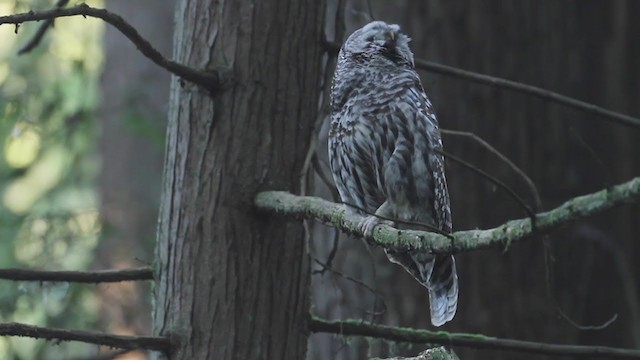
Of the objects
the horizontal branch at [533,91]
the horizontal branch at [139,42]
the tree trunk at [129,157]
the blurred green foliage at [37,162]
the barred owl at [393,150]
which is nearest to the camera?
the horizontal branch at [139,42]

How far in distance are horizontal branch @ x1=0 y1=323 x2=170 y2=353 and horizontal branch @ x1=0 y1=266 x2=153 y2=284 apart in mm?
385

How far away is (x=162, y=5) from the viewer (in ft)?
42.7

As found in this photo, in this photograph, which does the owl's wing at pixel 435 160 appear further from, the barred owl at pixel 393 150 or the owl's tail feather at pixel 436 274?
the owl's tail feather at pixel 436 274

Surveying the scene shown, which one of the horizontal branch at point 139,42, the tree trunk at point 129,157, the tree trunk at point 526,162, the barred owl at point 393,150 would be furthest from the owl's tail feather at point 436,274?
the tree trunk at point 129,157

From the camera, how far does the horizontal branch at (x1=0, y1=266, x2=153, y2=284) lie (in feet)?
13.5

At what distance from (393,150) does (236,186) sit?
0.67 meters

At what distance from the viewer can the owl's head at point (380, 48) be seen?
15.6 feet

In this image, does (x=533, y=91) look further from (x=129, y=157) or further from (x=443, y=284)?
(x=129, y=157)

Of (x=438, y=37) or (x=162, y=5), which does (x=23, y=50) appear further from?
(x=162, y=5)

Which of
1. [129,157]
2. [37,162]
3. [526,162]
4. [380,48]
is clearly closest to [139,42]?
[380,48]

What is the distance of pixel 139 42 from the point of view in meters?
3.76

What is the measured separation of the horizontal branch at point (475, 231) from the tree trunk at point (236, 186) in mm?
390

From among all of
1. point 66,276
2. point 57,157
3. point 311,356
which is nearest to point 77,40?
point 57,157

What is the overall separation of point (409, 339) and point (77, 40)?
782cm
